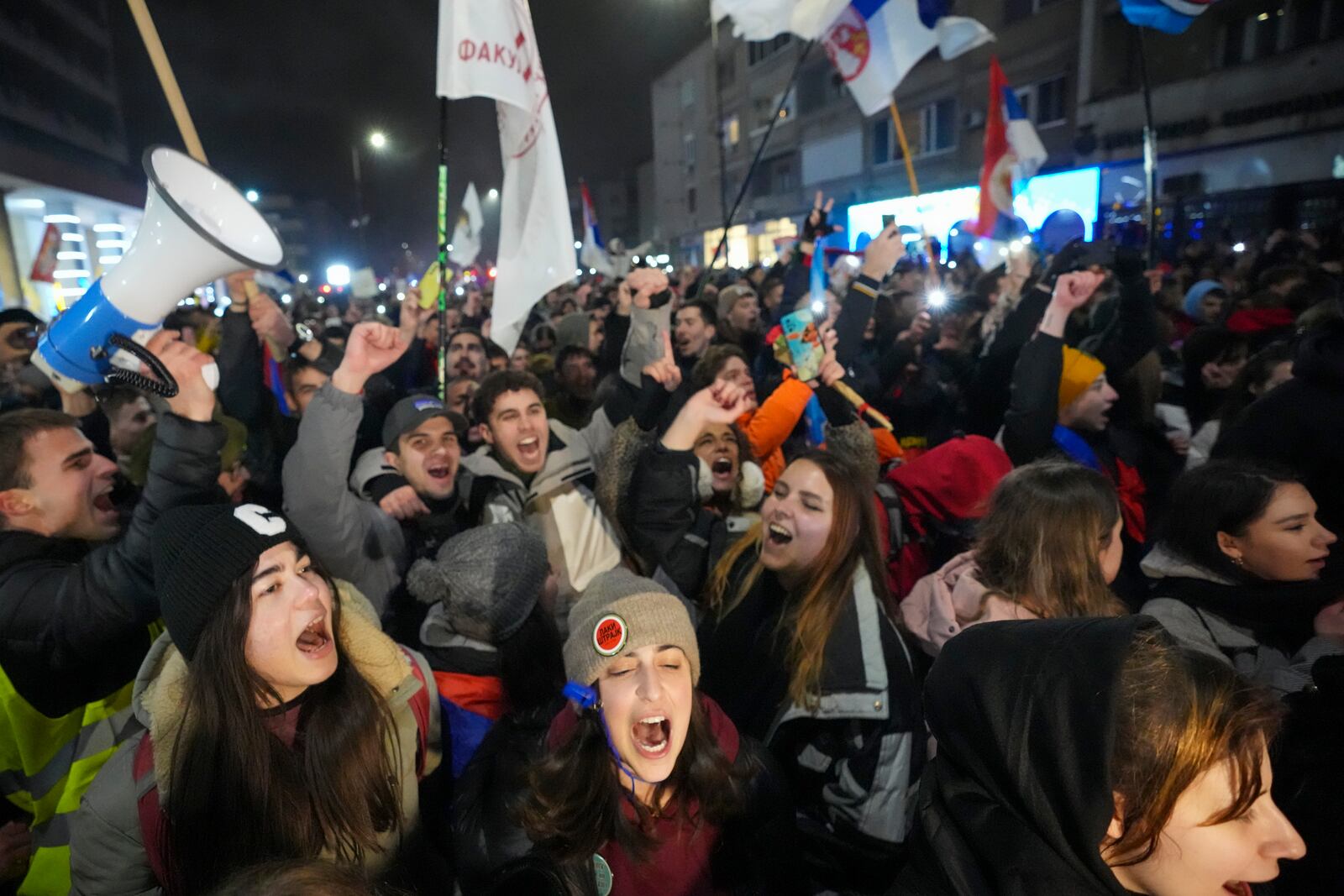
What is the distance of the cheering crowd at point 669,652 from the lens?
127 cm

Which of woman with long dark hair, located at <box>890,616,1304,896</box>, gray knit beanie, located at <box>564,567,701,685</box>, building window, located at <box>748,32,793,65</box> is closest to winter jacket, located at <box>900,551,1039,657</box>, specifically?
gray knit beanie, located at <box>564,567,701,685</box>

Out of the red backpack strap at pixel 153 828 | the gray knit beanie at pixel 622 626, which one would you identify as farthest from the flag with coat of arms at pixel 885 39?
the red backpack strap at pixel 153 828

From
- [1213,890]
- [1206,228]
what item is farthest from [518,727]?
[1206,228]

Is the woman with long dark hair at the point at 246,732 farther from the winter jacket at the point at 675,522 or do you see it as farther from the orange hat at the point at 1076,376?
the orange hat at the point at 1076,376

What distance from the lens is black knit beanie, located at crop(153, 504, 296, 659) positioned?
6.02 feet

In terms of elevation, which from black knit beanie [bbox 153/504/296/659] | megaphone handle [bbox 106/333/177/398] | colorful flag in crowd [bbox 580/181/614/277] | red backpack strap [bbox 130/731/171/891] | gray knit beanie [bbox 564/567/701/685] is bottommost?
red backpack strap [bbox 130/731/171/891]

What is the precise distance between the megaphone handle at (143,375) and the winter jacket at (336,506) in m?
0.41

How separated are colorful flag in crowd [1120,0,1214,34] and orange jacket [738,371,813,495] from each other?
5.72 meters

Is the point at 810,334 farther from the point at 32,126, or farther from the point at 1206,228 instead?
the point at 32,126

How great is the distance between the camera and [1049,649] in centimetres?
121

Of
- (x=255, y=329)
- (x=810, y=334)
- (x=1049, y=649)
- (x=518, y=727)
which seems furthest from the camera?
(x=255, y=329)

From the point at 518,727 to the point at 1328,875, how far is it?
1.88 meters

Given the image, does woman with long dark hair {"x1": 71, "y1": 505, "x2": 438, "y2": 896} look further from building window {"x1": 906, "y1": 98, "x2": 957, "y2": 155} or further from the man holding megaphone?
building window {"x1": 906, "y1": 98, "x2": 957, "y2": 155}

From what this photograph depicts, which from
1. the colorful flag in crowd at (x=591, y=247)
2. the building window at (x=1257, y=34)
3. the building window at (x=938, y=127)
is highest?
the building window at (x=938, y=127)
